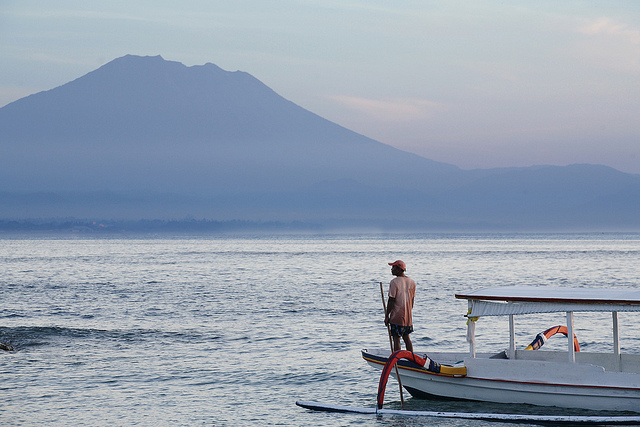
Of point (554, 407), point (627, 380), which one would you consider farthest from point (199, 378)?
point (627, 380)

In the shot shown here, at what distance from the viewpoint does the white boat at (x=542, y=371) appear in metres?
13.6

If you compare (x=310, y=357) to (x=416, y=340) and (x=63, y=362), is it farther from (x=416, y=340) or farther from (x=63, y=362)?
(x=63, y=362)

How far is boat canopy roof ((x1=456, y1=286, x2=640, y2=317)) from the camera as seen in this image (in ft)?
44.2

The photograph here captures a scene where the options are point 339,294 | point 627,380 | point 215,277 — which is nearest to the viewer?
point 627,380

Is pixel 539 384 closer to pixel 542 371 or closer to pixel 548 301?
pixel 542 371

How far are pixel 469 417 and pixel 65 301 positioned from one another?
115ft

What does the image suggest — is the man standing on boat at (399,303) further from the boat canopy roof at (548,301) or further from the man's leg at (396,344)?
the boat canopy roof at (548,301)

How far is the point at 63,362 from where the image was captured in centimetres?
2202

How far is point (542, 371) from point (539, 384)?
0.25m

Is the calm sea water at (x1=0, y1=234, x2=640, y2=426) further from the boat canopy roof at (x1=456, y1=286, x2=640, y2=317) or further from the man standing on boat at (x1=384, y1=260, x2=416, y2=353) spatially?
the boat canopy roof at (x1=456, y1=286, x2=640, y2=317)

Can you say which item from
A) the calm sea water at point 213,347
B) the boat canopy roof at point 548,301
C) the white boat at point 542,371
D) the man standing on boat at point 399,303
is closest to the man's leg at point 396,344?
the man standing on boat at point 399,303

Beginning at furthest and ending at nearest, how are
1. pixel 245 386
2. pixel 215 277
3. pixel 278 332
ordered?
pixel 215 277, pixel 278 332, pixel 245 386

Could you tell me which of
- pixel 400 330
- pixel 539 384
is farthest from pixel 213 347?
pixel 539 384

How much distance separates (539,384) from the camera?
1401 cm
